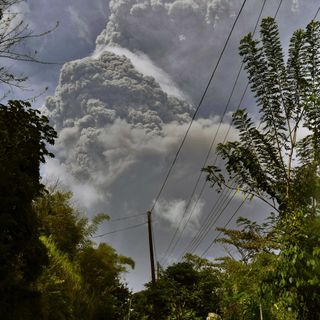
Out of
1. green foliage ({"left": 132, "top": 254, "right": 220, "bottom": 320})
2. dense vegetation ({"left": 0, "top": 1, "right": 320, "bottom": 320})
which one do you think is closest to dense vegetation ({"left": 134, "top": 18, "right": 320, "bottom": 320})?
dense vegetation ({"left": 0, "top": 1, "right": 320, "bottom": 320})

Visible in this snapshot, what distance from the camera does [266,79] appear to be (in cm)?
877

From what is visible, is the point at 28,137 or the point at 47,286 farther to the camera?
the point at 47,286

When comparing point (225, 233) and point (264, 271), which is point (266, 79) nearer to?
point (264, 271)

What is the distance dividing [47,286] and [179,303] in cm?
907

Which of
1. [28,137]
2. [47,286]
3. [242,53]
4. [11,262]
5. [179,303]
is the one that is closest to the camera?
[11,262]

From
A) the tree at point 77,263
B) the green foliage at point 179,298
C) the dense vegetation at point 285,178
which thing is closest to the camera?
the dense vegetation at point 285,178

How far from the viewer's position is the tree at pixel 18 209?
8.22 metres

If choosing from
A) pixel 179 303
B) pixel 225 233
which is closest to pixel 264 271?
pixel 225 233

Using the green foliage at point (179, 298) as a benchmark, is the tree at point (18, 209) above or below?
below

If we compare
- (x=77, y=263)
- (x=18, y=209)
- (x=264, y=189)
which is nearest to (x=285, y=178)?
(x=264, y=189)

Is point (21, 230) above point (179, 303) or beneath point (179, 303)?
beneath

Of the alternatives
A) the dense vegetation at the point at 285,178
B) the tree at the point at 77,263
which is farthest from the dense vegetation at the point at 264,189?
the tree at the point at 77,263

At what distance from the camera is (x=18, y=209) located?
29.0 ft

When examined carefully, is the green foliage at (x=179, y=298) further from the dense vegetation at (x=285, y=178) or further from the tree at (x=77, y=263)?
the dense vegetation at (x=285, y=178)
